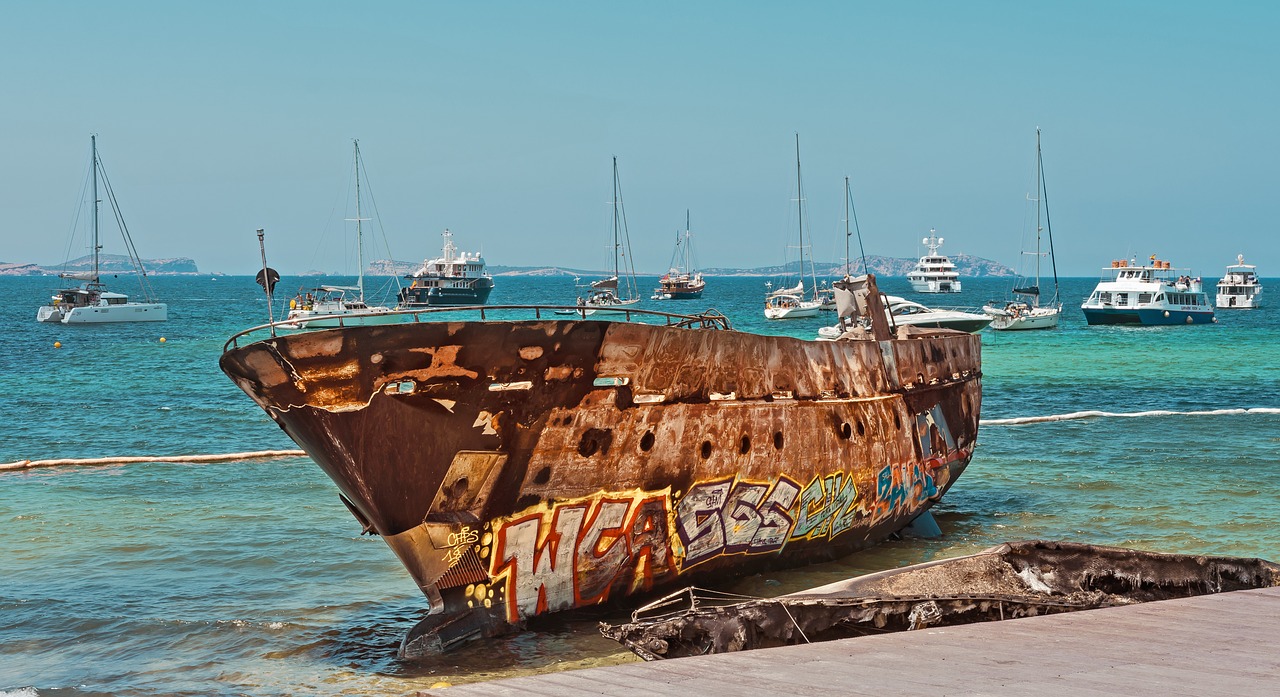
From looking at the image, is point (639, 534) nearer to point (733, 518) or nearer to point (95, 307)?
point (733, 518)

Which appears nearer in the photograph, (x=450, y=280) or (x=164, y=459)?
(x=164, y=459)

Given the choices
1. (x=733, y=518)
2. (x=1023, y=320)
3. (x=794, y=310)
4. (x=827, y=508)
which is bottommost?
(x=1023, y=320)

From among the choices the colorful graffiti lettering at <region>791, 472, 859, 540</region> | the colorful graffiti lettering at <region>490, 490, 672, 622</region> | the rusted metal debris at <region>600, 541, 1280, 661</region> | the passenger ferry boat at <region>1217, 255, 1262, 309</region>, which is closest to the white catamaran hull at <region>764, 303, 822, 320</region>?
the passenger ferry boat at <region>1217, 255, 1262, 309</region>

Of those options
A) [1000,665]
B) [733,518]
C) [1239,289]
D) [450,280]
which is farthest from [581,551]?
[1239,289]

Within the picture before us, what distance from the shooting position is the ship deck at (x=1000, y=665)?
7168mm

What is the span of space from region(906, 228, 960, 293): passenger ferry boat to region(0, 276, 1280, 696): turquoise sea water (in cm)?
11709

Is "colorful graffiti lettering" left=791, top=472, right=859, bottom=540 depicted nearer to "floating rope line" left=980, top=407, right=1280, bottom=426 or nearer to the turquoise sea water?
the turquoise sea water

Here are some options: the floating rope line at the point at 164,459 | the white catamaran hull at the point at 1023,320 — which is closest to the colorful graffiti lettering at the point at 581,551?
the floating rope line at the point at 164,459

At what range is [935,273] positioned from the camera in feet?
504

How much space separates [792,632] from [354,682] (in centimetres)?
365

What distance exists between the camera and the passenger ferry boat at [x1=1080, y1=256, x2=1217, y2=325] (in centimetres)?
7550

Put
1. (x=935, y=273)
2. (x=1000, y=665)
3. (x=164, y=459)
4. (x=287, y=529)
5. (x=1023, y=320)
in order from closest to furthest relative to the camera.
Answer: (x=1000, y=665)
(x=287, y=529)
(x=164, y=459)
(x=1023, y=320)
(x=935, y=273)

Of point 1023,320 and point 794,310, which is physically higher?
point 794,310

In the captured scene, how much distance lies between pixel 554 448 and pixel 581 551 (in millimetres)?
986
